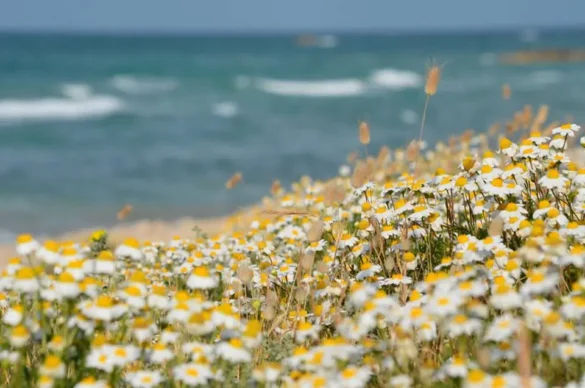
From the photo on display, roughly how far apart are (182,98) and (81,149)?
386 inches

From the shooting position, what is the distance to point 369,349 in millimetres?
2338

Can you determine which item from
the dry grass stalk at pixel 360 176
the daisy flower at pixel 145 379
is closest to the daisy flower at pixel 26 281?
the daisy flower at pixel 145 379

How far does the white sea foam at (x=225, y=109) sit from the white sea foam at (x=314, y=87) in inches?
152

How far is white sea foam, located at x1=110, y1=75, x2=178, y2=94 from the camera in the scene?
91.0 ft

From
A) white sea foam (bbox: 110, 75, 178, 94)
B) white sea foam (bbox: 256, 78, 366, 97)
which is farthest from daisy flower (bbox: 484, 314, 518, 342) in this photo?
white sea foam (bbox: 110, 75, 178, 94)

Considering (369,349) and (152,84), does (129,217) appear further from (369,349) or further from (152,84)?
(152,84)

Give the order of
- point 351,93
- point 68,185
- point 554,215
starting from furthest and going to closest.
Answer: point 351,93
point 68,185
point 554,215

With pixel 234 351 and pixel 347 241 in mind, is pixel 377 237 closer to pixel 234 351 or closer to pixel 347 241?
pixel 347 241

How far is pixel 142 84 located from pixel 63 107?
6.91 m

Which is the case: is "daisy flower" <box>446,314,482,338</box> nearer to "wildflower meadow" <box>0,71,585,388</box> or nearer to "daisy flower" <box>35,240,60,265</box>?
"wildflower meadow" <box>0,71,585,388</box>

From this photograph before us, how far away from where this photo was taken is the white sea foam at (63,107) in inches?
837

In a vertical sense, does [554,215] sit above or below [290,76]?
→ below

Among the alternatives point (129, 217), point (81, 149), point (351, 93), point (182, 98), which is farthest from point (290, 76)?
point (129, 217)

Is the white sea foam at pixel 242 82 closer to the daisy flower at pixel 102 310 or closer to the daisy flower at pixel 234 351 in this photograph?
the daisy flower at pixel 102 310
